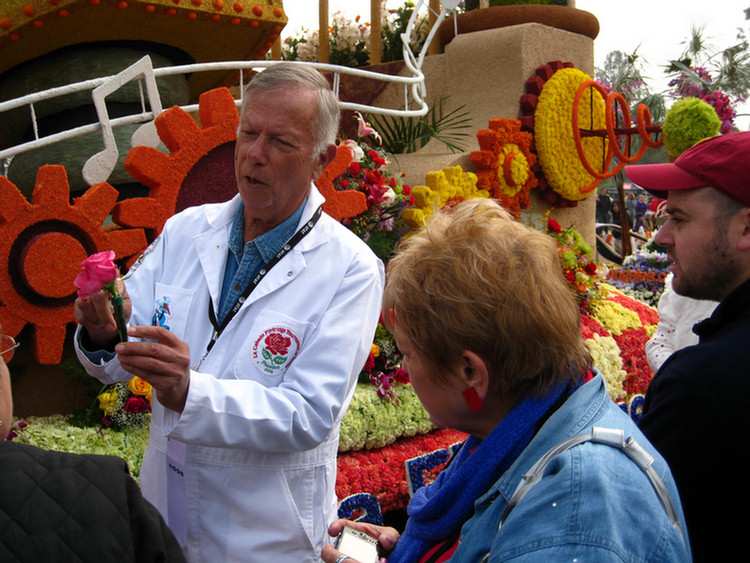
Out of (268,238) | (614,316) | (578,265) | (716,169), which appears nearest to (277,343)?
(268,238)

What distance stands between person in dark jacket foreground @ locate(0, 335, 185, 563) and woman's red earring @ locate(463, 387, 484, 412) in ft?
2.25

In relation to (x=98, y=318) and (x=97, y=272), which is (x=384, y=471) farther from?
(x=97, y=272)

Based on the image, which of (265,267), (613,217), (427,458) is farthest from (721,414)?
(613,217)

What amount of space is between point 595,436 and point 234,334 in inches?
49.9

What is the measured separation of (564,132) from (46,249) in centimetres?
572

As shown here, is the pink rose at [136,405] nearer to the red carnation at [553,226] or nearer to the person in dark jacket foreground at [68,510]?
the person in dark jacket foreground at [68,510]

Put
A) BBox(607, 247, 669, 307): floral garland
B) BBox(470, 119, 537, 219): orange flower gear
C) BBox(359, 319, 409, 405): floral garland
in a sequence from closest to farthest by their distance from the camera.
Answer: BBox(359, 319, 409, 405): floral garland, BBox(470, 119, 537, 219): orange flower gear, BBox(607, 247, 669, 307): floral garland

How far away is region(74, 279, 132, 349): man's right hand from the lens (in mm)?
1981

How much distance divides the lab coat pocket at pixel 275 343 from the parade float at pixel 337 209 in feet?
2.00

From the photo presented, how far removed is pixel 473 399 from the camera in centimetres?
135

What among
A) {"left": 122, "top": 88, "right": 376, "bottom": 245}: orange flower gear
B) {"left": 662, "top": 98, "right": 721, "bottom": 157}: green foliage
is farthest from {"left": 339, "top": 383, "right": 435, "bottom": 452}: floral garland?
{"left": 662, "top": 98, "right": 721, "bottom": 157}: green foliage

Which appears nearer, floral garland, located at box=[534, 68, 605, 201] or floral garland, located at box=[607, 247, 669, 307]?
floral garland, located at box=[534, 68, 605, 201]

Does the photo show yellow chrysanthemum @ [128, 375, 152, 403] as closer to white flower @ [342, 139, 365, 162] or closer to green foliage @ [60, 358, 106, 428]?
green foliage @ [60, 358, 106, 428]

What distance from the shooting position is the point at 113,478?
127 cm
